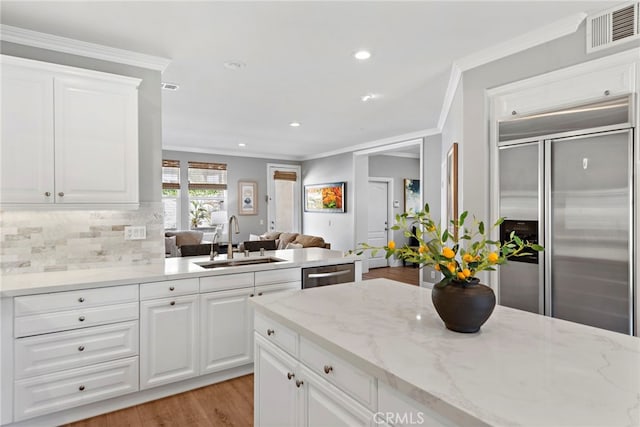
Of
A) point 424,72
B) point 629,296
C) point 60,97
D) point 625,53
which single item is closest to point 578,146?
point 625,53

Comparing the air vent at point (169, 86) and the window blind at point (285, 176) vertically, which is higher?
the air vent at point (169, 86)

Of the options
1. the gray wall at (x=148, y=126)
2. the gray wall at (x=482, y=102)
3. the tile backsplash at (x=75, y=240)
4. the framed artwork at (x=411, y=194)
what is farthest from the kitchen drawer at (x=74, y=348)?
the framed artwork at (x=411, y=194)

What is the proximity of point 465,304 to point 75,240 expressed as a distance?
8.98ft

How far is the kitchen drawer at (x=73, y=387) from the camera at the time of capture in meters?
2.21

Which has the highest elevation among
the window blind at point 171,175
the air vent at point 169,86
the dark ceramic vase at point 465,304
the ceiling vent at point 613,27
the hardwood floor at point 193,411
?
the air vent at point 169,86

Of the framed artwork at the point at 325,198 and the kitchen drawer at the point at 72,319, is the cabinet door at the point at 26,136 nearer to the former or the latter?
the kitchen drawer at the point at 72,319

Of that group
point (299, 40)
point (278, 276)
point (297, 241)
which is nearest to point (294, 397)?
point (278, 276)

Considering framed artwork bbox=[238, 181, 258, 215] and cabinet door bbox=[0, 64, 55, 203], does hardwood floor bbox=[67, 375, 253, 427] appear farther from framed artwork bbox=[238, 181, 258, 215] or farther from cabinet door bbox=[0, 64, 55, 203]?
framed artwork bbox=[238, 181, 258, 215]

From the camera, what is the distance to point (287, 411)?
157cm

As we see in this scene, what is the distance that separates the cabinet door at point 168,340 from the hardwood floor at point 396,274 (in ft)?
15.4

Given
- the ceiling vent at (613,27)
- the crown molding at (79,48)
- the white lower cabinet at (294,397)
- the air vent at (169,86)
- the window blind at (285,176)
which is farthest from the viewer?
the window blind at (285,176)

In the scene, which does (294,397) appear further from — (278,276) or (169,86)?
(169,86)

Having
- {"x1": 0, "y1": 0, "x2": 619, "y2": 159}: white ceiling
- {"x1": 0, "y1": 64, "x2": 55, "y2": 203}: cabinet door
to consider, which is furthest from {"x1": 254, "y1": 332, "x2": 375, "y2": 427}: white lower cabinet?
{"x1": 0, "y1": 0, "x2": 619, "y2": 159}: white ceiling

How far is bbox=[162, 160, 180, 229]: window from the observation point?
7.25 m
